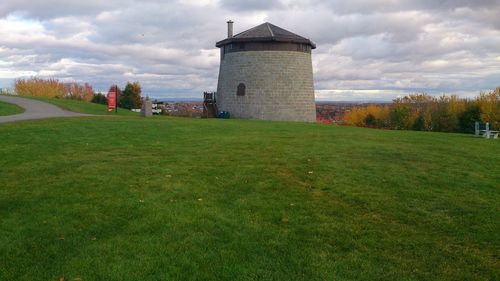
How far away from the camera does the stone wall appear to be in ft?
116

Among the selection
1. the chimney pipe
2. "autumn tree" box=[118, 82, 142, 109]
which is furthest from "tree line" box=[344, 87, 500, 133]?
"autumn tree" box=[118, 82, 142, 109]

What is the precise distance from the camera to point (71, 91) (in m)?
77.8

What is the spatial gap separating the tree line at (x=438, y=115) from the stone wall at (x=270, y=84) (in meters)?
25.3

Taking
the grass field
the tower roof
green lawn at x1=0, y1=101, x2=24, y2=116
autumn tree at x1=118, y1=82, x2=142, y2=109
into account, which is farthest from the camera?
autumn tree at x1=118, y1=82, x2=142, y2=109

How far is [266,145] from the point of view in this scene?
13.7m

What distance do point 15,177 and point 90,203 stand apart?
2.73 metres

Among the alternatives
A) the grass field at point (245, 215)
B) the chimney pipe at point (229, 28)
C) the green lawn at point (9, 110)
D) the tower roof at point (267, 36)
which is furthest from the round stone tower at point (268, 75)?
the grass field at point (245, 215)

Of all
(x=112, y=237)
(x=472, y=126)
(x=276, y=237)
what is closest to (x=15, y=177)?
(x=112, y=237)

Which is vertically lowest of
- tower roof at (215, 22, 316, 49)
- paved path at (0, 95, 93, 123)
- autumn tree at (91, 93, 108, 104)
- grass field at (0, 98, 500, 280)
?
grass field at (0, 98, 500, 280)

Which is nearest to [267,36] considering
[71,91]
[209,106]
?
[209,106]

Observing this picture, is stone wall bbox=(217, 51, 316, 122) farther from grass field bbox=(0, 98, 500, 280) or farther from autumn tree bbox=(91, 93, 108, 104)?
grass field bbox=(0, 98, 500, 280)

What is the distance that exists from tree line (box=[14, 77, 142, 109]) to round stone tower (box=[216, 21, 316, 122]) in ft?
57.7

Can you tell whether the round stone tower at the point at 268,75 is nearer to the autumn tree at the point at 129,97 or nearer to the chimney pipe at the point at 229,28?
the chimney pipe at the point at 229,28

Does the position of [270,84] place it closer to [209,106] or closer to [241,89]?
[241,89]
